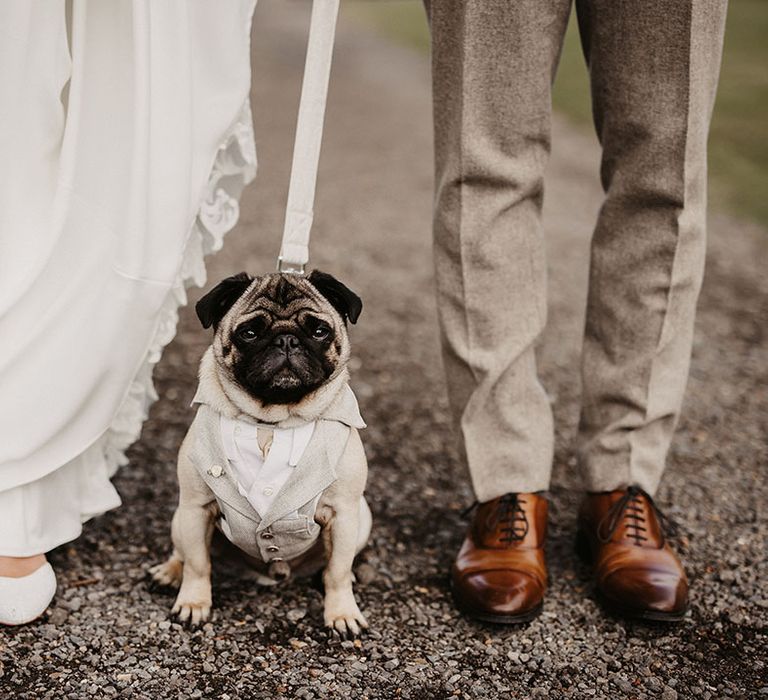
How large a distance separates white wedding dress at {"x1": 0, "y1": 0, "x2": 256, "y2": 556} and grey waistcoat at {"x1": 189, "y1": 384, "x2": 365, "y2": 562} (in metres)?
0.40

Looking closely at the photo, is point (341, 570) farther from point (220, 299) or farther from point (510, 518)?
point (220, 299)

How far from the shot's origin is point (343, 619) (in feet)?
8.48

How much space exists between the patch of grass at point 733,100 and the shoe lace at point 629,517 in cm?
502

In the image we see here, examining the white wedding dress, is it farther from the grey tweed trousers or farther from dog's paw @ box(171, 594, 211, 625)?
the grey tweed trousers

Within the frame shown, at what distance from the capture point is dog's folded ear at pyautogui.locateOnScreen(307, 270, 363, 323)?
244 cm

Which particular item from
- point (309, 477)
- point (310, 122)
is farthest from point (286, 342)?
point (310, 122)

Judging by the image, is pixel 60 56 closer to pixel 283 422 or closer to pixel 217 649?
pixel 283 422

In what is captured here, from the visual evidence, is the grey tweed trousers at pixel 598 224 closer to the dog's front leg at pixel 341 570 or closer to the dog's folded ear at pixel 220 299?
the dog's front leg at pixel 341 570

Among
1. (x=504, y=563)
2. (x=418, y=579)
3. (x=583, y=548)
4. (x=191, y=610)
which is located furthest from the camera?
(x=583, y=548)

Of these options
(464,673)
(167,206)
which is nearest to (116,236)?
(167,206)

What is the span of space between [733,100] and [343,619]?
11097 mm

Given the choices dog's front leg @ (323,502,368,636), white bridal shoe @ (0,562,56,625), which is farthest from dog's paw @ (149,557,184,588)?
dog's front leg @ (323,502,368,636)

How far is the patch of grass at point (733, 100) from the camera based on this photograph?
8.12 meters

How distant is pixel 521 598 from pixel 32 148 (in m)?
1.81
